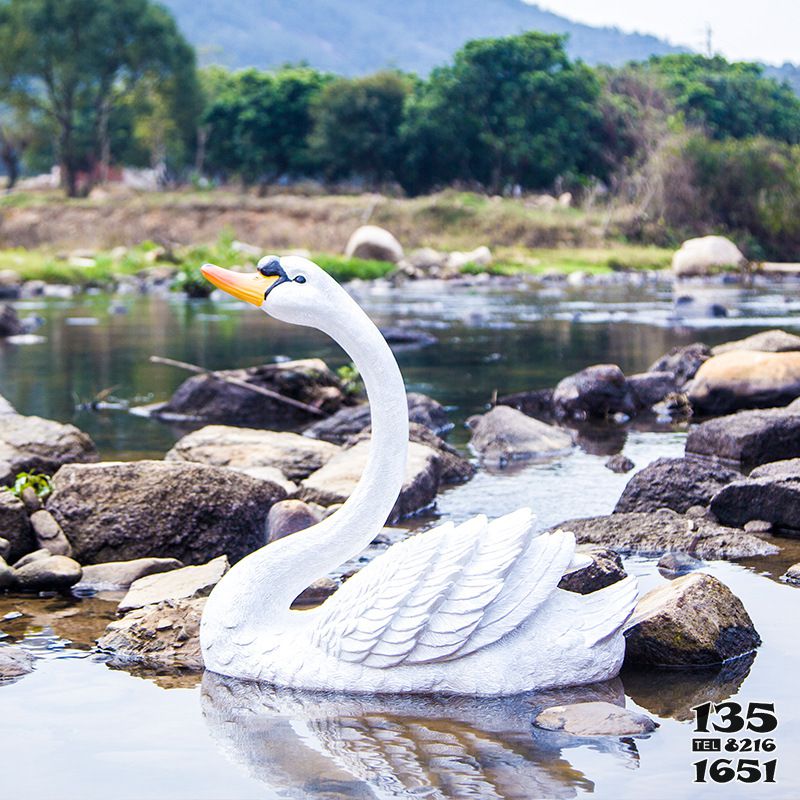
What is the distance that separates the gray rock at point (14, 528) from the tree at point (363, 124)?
54328 millimetres

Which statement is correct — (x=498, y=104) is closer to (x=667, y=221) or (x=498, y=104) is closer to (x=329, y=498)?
(x=667, y=221)

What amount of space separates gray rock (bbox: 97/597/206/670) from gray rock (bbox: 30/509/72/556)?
A: 4.71 feet

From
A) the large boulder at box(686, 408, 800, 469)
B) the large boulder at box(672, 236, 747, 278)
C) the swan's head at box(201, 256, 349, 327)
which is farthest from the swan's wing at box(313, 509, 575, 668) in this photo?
the large boulder at box(672, 236, 747, 278)

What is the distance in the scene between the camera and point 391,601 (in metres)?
5.14

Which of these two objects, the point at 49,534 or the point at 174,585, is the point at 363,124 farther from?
the point at 174,585

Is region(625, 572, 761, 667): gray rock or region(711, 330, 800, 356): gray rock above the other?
region(711, 330, 800, 356): gray rock

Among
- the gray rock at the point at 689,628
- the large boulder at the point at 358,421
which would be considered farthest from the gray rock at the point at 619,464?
the gray rock at the point at 689,628

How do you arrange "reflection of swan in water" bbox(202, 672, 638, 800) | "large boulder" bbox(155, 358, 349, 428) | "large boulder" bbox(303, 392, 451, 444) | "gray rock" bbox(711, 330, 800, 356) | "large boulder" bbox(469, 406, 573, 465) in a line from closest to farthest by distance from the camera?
"reflection of swan in water" bbox(202, 672, 638, 800) < "large boulder" bbox(469, 406, 573, 465) < "large boulder" bbox(303, 392, 451, 444) < "large boulder" bbox(155, 358, 349, 428) < "gray rock" bbox(711, 330, 800, 356)

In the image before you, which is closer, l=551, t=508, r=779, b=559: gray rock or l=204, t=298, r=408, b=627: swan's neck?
l=204, t=298, r=408, b=627: swan's neck

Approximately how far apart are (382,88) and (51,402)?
49.3m

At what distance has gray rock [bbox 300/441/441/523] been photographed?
8.95m

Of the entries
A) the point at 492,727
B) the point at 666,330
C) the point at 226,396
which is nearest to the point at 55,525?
the point at 492,727

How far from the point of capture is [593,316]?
89.7 ft

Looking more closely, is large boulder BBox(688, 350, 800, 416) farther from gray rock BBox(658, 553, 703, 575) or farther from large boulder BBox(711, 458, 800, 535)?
gray rock BBox(658, 553, 703, 575)
